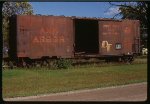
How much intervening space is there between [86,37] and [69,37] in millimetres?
2609

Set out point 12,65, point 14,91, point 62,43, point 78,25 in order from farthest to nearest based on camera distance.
→ point 78,25 < point 62,43 < point 12,65 < point 14,91

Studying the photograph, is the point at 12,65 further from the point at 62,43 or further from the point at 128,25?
the point at 128,25

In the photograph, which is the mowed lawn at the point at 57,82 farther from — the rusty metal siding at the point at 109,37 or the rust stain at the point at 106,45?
the rust stain at the point at 106,45

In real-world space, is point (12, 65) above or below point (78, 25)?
below

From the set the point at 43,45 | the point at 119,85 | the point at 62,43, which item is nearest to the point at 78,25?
the point at 62,43

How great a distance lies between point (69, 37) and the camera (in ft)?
92.8

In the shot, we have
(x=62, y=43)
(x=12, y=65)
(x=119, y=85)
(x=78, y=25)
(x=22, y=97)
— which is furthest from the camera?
(x=78, y=25)

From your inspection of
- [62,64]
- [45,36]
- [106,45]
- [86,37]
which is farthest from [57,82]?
[106,45]

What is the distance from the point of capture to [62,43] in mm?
27734

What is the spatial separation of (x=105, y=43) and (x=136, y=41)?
3.59 m

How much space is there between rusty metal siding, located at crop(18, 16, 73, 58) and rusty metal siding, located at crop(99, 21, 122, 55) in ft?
11.5

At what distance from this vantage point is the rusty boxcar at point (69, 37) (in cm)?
2527

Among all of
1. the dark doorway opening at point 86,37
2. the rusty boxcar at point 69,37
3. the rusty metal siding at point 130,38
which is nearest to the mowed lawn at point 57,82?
the rusty boxcar at point 69,37

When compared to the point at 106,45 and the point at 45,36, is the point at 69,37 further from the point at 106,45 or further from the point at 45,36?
the point at 106,45
